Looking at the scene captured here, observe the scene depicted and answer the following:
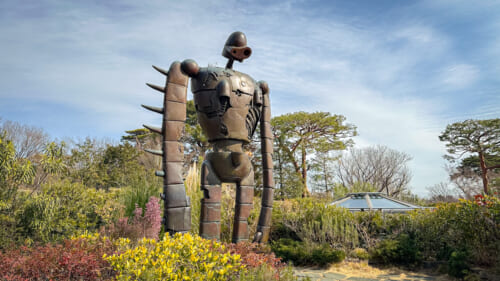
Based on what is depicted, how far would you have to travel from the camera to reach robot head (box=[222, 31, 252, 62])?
4.24 meters

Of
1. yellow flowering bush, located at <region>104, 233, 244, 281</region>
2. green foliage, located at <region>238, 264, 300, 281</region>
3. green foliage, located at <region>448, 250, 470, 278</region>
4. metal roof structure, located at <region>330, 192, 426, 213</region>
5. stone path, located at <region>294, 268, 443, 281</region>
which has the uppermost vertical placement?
metal roof structure, located at <region>330, 192, 426, 213</region>

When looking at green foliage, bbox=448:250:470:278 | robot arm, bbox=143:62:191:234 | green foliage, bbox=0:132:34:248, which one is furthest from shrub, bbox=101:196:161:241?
green foliage, bbox=448:250:470:278

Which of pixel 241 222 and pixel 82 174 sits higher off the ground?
pixel 82 174

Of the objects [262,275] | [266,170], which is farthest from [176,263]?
[266,170]

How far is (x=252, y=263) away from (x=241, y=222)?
1.44 metres

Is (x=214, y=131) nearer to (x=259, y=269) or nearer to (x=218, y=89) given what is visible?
(x=218, y=89)

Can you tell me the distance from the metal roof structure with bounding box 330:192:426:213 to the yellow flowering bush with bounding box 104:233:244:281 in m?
4.83

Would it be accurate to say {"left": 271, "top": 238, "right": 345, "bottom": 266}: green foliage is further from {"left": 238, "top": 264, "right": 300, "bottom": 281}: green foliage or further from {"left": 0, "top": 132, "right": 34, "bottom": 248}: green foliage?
{"left": 0, "top": 132, "right": 34, "bottom": 248}: green foliage

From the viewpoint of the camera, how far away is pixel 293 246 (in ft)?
16.9

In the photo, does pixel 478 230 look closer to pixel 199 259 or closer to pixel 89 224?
pixel 199 259

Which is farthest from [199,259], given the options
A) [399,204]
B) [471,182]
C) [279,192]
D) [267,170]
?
[471,182]

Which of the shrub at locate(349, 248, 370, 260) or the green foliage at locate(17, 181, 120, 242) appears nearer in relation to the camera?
the green foliage at locate(17, 181, 120, 242)

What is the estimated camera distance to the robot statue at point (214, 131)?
3619mm

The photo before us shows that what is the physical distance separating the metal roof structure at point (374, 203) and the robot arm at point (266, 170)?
9.71 feet
